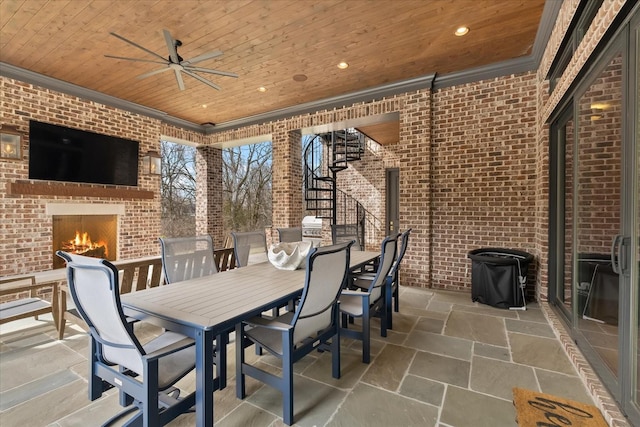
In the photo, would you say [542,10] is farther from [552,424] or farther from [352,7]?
[552,424]

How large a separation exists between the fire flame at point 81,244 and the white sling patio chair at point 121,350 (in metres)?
4.03

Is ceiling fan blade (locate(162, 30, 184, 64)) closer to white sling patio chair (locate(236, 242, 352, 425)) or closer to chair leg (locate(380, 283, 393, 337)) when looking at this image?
white sling patio chair (locate(236, 242, 352, 425))

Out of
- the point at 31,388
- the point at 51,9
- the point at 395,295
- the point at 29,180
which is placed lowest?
the point at 31,388

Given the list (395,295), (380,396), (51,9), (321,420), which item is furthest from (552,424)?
(51,9)

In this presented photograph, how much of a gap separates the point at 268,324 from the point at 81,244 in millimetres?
4805

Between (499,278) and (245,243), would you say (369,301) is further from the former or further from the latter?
Answer: (499,278)

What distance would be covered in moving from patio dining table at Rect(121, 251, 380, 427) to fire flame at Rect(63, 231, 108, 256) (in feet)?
12.3

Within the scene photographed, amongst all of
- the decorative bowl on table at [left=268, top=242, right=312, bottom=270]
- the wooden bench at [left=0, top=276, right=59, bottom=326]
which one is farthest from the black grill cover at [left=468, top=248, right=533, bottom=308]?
the wooden bench at [left=0, top=276, right=59, bottom=326]

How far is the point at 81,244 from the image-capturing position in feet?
16.1

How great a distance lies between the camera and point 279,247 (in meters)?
2.97

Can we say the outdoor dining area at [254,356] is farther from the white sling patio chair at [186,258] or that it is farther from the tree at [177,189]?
the tree at [177,189]

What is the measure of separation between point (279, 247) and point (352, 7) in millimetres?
2448

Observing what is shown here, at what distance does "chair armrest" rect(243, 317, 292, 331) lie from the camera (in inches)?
67.4

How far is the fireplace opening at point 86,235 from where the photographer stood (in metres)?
4.65
